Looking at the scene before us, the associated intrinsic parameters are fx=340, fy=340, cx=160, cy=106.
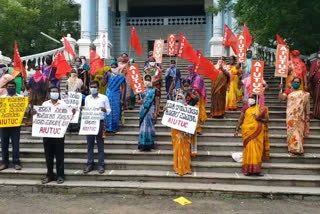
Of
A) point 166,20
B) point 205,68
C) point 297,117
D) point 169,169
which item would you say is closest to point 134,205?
point 169,169

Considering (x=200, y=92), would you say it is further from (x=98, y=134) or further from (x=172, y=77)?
(x=98, y=134)

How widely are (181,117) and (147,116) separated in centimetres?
99

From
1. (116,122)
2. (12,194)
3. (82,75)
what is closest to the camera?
(12,194)

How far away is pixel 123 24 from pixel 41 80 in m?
13.2

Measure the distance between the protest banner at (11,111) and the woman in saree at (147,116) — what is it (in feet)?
8.08

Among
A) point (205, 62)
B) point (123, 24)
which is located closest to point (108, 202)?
point (205, 62)

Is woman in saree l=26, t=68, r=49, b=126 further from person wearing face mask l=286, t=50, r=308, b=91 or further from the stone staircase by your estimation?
person wearing face mask l=286, t=50, r=308, b=91

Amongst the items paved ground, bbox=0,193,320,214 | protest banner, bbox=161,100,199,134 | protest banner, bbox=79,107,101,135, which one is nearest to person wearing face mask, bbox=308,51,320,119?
paved ground, bbox=0,193,320,214

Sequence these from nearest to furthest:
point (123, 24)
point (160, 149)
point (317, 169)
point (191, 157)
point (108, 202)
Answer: point (108, 202), point (317, 169), point (191, 157), point (160, 149), point (123, 24)

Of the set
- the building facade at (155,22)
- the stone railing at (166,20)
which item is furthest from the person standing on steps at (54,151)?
the stone railing at (166,20)

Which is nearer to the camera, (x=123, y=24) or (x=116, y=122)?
(x=116, y=122)

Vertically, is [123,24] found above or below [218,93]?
above

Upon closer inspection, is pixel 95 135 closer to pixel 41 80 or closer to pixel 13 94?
pixel 13 94

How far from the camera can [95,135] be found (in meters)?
6.84
